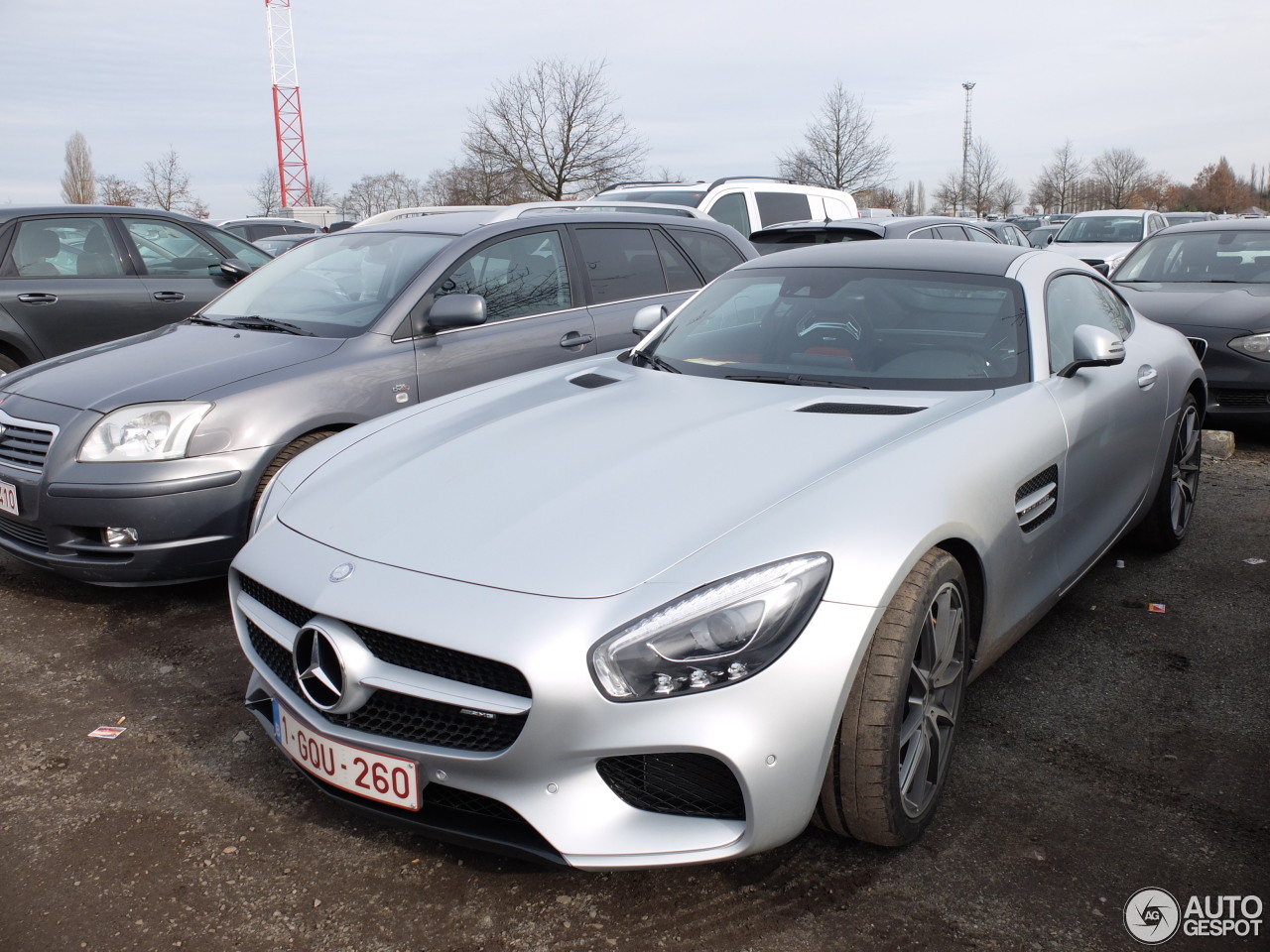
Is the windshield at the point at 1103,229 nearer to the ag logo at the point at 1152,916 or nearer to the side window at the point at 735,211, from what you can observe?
the side window at the point at 735,211

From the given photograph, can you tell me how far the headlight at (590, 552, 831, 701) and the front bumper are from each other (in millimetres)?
25

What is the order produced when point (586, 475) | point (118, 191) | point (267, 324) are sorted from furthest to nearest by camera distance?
point (118, 191) → point (267, 324) → point (586, 475)

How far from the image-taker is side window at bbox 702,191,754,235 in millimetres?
10812

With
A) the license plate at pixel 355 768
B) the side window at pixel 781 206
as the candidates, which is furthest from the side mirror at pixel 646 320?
the side window at pixel 781 206

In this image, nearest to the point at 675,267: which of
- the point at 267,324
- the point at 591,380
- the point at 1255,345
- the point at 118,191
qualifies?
the point at 267,324

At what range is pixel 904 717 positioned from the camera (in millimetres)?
2303

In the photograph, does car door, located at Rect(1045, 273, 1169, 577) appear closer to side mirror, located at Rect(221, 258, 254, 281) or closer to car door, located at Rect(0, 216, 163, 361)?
side mirror, located at Rect(221, 258, 254, 281)

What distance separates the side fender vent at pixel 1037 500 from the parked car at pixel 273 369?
1632 mm

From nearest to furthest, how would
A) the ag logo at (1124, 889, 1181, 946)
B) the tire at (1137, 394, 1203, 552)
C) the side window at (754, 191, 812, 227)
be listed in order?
the ag logo at (1124, 889, 1181, 946) < the tire at (1137, 394, 1203, 552) < the side window at (754, 191, 812, 227)

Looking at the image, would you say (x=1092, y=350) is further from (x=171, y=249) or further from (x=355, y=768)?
(x=171, y=249)

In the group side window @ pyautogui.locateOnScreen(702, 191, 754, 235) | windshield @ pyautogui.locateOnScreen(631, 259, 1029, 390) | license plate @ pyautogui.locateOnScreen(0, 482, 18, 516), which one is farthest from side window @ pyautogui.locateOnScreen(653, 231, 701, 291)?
side window @ pyautogui.locateOnScreen(702, 191, 754, 235)

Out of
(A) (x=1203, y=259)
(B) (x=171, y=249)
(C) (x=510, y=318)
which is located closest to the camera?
(C) (x=510, y=318)

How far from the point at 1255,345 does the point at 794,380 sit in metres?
4.74

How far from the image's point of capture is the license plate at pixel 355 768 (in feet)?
7.00
